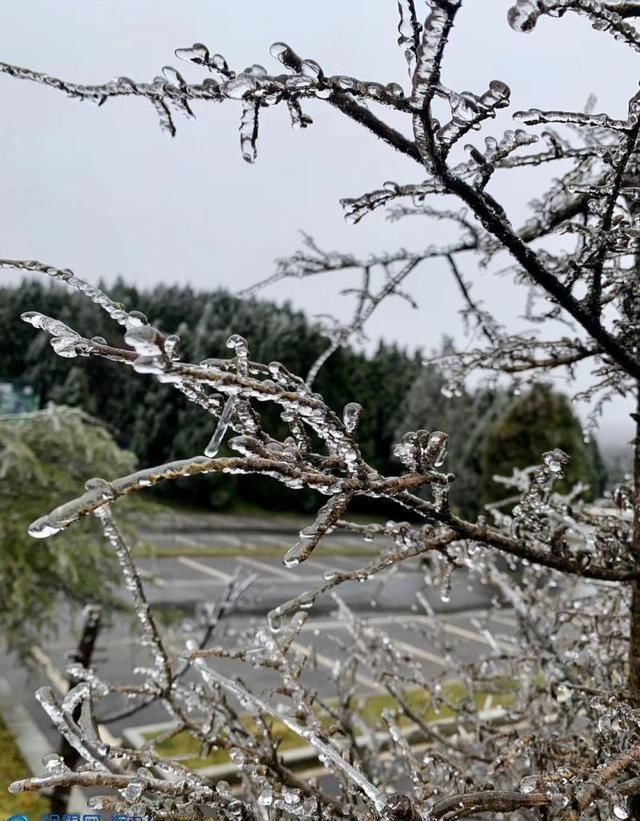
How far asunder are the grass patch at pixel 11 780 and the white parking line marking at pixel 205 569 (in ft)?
22.8

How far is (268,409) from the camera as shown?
39.8 feet

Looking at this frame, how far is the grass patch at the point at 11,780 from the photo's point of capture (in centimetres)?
443

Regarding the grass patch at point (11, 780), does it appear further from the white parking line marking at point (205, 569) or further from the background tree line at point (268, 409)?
the white parking line marking at point (205, 569)

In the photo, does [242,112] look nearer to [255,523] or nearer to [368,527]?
[368,527]

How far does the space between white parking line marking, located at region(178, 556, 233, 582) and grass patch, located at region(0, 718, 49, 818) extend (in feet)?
22.8

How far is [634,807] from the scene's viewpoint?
1385 millimetres

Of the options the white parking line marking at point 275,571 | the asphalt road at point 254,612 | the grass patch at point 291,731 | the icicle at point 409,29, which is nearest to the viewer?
the icicle at point 409,29

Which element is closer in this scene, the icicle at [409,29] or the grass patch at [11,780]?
the icicle at [409,29]

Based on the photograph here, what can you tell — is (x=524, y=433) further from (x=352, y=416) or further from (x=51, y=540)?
(x=352, y=416)

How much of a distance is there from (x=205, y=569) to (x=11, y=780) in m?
8.55

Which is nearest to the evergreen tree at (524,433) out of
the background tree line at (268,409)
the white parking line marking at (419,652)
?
the background tree line at (268,409)

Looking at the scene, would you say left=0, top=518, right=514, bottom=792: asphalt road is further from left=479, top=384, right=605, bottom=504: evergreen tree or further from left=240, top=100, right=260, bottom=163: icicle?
left=240, top=100, right=260, bottom=163: icicle

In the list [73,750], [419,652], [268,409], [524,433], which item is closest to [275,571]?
[268,409]

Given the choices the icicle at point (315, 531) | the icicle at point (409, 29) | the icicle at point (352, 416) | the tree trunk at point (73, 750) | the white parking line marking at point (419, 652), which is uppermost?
the icicle at point (409, 29)
